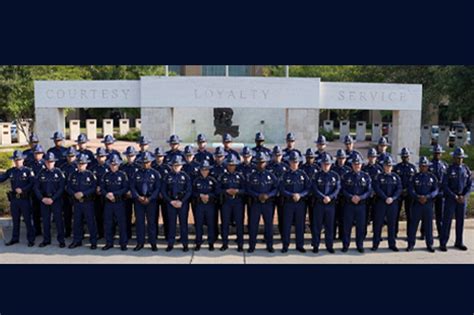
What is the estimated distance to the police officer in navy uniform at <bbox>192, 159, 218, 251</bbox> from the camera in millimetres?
9312

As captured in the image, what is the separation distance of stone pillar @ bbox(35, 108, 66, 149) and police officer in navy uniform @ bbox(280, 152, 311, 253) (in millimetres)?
11311

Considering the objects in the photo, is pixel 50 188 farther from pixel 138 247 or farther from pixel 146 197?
pixel 138 247

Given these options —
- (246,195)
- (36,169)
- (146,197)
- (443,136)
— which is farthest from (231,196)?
(443,136)

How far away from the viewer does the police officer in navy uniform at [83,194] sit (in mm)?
9469

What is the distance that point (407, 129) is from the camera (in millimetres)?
18469

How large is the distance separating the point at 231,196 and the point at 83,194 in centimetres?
274

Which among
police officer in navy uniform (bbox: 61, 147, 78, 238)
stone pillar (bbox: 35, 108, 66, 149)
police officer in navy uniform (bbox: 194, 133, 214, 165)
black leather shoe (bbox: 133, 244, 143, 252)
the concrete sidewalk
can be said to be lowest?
the concrete sidewalk

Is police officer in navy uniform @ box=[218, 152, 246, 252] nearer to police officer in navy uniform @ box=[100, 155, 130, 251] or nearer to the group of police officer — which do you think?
the group of police officer

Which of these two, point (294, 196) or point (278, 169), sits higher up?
point (278, 169)

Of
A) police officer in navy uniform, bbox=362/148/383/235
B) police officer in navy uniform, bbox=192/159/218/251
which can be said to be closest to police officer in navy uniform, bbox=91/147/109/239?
police officer in navy uniform, bbox=192/159/218/251

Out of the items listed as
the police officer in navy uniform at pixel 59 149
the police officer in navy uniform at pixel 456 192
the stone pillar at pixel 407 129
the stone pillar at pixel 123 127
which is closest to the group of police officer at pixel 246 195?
the police officer in navy uniform at pixel 456 192

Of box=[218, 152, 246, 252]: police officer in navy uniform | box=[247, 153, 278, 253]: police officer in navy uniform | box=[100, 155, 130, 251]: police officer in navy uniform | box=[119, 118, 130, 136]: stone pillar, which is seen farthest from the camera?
box=[119, 118, 130, 136]: stone pillar

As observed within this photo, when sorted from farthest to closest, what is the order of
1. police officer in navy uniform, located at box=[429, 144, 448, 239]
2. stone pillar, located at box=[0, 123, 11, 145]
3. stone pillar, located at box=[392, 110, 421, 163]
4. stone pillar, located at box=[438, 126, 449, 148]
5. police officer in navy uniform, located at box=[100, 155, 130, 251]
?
stone pillar, located at box=[0, 123, 11, 145]
stone pillar, located at box=[438, 126, 449, 148]
stone pillar, located at box=[392, 110, 421, 163]
police officer in navy uniform, located at box=[429, 144, 448, 239]
police officer in navy uniform, located at box=[100, 155, 130, 251]

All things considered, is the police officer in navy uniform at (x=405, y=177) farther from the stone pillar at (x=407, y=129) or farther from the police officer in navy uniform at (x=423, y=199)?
Result: the stone pillar at (x=407, y=129)
